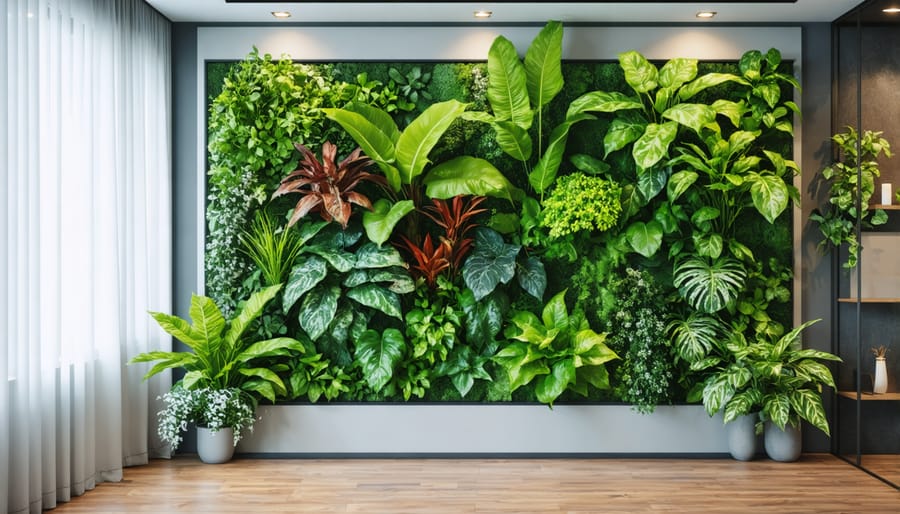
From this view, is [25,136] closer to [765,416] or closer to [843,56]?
[765,416]

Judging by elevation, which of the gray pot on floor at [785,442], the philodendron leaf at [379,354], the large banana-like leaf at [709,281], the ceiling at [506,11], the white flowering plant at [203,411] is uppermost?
the ceiling at [506,11]

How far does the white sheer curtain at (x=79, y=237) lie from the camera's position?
3229 millimetres

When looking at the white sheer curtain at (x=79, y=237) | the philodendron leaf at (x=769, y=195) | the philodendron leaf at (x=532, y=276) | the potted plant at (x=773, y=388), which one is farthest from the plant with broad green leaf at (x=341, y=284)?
the philodendron leaf at (x=769, y=195)

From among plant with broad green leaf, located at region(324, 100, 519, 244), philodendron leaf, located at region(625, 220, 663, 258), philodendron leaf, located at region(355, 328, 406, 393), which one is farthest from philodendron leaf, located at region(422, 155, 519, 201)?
philodendron leaf, located at region(355, 328, 406, 393)

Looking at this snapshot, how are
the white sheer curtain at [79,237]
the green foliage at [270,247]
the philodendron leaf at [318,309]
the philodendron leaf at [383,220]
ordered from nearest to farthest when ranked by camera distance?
the white sheer curtain at [79,237], the philodendron leaf at [383,220], the philodendron leaf at [318,309], the green foliage at [270,247]

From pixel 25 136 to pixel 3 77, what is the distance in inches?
11.0

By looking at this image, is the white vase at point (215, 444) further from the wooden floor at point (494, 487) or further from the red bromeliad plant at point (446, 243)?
the red bromeliad plant at point (446, 243)

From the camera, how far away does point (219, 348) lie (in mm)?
4254

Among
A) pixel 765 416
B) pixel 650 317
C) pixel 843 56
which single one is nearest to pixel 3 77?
pixel 650 317

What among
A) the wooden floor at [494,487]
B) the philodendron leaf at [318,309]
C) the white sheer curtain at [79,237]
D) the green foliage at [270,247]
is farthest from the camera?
the green foliage at [270,247]

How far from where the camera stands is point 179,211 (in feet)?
15.4

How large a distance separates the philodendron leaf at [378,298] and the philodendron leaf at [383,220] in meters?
0.31

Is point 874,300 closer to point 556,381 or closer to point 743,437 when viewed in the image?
point 743,437

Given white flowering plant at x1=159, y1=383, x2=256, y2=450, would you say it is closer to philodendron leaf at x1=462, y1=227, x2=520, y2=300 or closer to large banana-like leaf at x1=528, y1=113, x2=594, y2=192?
Result: philodendron leaf at x1=462, y1=227, x2=520, y2=300
